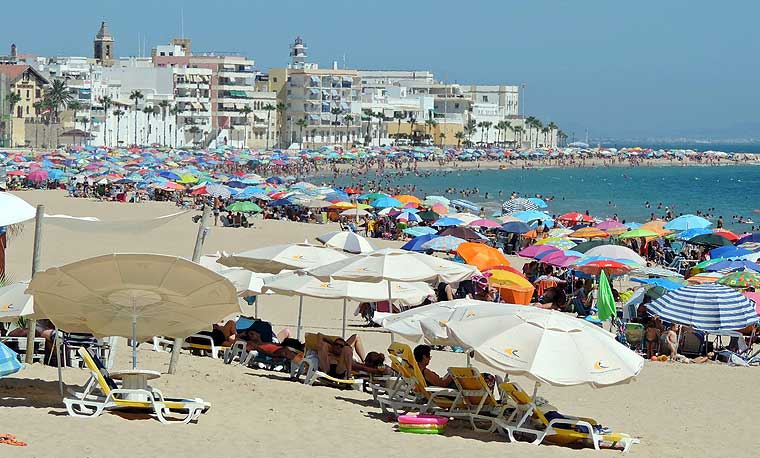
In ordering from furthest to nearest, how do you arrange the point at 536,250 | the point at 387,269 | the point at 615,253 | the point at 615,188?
the point at 615,188 → the point at 536,250 → the point at 615,253 → the point at 387,269

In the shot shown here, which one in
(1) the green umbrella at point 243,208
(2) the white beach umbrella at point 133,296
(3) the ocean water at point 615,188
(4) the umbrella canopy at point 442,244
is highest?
(2) the white beach umbrella at point 133,296

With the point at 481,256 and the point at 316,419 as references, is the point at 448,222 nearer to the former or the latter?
the point at 481,256

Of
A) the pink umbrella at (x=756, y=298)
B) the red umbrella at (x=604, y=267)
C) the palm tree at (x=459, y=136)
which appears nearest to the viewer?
the pink umbrella at (x=756, y=298)

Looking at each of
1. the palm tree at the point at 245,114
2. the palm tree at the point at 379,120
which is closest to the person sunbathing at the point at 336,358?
the palm tree at the point at 245,114

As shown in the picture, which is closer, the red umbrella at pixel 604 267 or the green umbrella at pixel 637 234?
the red umbrella at pixel 604 267

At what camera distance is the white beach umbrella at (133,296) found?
8289mm

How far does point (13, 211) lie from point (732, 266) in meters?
12.7

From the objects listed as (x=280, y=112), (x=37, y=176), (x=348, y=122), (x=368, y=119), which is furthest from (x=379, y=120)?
(x=37, y=176)

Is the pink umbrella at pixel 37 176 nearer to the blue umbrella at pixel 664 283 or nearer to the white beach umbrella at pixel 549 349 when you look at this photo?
the blue umbrella at pixel 664 283

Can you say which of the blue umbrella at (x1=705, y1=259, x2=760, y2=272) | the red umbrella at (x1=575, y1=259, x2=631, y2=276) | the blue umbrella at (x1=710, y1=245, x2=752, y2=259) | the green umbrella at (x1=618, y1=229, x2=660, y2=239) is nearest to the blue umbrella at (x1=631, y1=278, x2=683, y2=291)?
the red umbrella at (x1=575, y1=259, x2=631, y2=276)

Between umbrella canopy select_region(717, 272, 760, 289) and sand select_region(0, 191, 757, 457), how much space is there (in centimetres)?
322

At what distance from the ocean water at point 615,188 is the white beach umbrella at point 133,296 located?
42.5 metres

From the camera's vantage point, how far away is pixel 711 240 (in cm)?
2561

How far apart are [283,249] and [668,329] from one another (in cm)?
470
